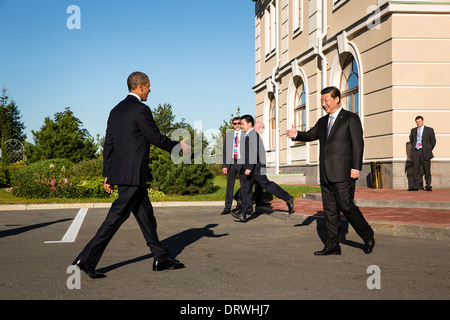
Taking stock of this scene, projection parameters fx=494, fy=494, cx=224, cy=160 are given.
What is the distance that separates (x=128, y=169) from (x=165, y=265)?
1.06 m

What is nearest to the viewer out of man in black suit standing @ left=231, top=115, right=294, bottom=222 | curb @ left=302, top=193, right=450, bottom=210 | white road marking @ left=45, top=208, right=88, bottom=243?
white road marking @ left=45, top=208, right=88, bottom=243

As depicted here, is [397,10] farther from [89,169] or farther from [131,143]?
[89,169]

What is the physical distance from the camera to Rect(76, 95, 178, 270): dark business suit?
15.3 ft

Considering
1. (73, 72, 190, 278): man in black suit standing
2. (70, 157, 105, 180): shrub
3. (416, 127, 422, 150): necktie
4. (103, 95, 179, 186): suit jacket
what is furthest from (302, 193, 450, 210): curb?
(70, 157, 105, 180): shrub

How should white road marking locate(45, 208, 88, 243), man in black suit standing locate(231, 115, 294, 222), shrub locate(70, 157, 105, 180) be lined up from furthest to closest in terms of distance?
shrub locate(70, 157, 105, 180) → man in black suit standing locate(231, 115, 294, 222) → white road marking locate(45, 208, 88, 243)

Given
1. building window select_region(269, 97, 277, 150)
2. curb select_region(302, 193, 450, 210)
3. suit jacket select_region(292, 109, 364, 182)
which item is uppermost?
building window select_region(269, 97, 277, 150)

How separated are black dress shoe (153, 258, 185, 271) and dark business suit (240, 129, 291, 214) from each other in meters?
4.28

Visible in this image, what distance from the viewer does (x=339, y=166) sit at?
5.78 metres

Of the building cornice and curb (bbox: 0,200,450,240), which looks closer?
curb (bbox: 0,200,450,240)

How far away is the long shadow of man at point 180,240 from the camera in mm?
5496

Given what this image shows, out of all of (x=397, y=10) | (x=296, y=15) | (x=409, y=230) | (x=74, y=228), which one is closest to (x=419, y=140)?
(x=397, y=10)

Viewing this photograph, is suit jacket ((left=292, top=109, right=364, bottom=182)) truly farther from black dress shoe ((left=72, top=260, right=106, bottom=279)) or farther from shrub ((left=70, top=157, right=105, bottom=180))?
shrub ((left=70, top=157, right=105, bottom=180))
